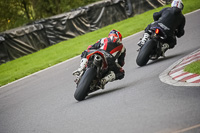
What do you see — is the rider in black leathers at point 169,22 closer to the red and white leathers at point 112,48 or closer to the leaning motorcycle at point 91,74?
the red and white leathers at point 112,48

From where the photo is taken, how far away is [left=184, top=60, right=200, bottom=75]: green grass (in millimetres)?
7408

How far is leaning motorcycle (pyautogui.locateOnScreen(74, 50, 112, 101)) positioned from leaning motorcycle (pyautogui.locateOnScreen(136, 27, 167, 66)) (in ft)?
7.09

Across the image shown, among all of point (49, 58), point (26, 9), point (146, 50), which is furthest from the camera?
point (26, 9)

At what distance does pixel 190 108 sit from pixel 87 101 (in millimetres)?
2808

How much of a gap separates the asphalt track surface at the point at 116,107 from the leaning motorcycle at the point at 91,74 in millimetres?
234

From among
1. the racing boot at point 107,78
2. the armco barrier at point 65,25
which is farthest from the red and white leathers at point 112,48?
the armco barrier at point 65,25

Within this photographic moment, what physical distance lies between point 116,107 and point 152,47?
3.81 metres

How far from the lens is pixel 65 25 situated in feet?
81.1

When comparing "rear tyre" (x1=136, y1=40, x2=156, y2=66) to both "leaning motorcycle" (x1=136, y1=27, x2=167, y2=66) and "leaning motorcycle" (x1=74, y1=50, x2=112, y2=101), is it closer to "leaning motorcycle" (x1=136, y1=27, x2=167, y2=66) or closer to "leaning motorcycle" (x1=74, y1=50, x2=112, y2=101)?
"leaning motorcycle" (x1=136, y1=27, x2=167, y2=66)

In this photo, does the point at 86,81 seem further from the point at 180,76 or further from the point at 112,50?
the point at 180,76

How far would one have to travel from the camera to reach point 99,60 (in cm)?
763

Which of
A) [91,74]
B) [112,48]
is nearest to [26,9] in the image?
[112,48]

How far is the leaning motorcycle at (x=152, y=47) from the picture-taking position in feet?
32.4

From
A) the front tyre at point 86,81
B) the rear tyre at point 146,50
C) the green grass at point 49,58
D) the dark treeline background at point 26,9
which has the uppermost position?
the front tyre at point 86,81
